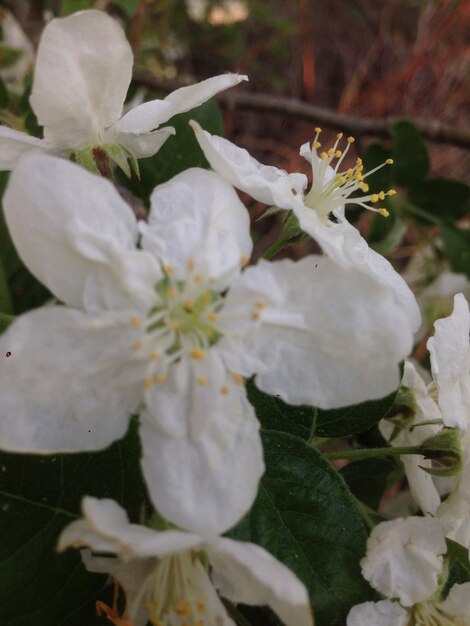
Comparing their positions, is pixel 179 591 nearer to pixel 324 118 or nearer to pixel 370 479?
pixel 370 479

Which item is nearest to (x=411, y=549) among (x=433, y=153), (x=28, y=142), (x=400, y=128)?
(x=28, y=142)

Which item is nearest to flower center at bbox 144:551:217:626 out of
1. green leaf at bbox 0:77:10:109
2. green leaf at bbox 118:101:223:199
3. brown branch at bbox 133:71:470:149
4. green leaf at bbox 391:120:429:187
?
green leaf at bbox 118:101:223:199

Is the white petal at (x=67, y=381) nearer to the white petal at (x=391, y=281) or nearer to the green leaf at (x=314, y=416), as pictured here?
the green leaf at (x=314, y=416)

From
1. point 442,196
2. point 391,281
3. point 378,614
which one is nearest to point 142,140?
point 391,281

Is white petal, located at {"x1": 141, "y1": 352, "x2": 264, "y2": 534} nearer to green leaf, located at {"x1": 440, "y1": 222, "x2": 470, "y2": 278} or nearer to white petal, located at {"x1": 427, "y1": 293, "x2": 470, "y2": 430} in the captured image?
white petal, located at {"x1": 427, "y1": 293, "x2": 470, "y2": 430}

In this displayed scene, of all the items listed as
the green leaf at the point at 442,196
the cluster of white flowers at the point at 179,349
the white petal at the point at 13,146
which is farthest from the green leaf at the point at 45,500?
the green leaf at the point at 442,196
